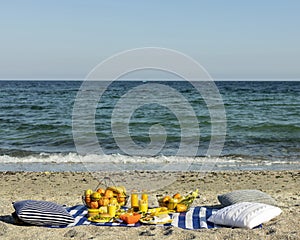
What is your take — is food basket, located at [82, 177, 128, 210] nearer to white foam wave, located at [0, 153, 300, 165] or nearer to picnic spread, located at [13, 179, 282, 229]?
picnic spread, located at [13, 179, 282, 229]

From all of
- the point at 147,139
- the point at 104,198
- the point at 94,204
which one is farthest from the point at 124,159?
the point at 94,204

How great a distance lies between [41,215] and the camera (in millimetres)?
6867

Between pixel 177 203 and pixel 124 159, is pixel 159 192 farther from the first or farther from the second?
pixel 124 159

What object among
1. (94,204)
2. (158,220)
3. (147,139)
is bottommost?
(147,139)

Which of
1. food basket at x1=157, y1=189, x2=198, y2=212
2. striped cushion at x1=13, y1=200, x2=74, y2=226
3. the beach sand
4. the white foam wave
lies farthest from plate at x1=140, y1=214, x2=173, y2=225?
the white foam wave

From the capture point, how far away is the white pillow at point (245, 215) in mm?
6691

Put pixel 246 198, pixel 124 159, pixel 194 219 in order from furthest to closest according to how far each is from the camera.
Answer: pixel 124 159, pixel 246 198, pixel 194 219

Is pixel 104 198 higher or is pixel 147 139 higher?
pixel 104 198

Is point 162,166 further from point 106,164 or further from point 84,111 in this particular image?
point 84,111

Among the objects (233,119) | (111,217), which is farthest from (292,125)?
(111,217)

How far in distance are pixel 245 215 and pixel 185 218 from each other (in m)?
0.95

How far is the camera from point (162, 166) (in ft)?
45.1

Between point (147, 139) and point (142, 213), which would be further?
point (147, 139)

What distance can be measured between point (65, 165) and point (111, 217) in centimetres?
698
